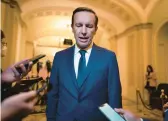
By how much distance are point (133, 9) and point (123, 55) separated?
325cm

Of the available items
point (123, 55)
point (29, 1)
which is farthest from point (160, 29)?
point (29, 1)

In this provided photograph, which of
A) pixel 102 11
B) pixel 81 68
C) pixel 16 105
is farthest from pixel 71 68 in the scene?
pixel 102 11

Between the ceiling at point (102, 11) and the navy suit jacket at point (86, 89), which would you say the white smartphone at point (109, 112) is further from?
the ceiling at point (102, 11)

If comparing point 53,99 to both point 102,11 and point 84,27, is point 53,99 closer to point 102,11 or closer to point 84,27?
point 84,27

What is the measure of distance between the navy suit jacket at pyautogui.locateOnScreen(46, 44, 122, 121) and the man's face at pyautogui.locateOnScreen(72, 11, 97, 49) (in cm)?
11

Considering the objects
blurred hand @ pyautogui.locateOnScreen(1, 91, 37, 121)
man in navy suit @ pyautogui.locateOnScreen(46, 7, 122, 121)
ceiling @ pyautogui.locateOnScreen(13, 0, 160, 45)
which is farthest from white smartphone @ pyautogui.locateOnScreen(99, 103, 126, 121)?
ceiling @ pyautogui.locateOnScreen(13, 0, 160, 45)

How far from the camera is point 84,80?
1583 mm

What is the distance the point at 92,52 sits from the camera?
5.49 feet

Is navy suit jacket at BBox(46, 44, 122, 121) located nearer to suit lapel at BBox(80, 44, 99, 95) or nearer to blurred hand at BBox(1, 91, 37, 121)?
suit lapel at BBox(80, 44, 99, 95)

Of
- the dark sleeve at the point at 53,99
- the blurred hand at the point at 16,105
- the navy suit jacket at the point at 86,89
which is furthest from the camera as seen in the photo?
the dark sleeve at the point at 53,99

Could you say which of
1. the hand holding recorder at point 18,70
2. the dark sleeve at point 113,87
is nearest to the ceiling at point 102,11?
the dark sleeve at point 113,87

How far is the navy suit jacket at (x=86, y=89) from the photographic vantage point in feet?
5.14

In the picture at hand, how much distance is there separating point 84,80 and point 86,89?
6 cm

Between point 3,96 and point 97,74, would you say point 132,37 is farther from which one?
point 3,96
